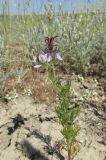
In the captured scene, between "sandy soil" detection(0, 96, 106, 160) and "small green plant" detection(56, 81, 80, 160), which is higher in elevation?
"small green plant" detection(56, 81, 80, 160)

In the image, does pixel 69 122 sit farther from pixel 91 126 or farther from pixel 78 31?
pixel 78 31

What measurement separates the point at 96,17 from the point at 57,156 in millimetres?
2763

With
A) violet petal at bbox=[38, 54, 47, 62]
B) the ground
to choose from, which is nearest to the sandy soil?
the ground

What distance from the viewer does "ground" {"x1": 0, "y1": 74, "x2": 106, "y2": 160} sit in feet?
9.71

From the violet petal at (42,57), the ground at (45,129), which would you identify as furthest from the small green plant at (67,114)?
the ground at (45,129)

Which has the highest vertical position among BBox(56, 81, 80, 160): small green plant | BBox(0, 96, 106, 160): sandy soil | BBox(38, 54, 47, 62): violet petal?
BBox(38, 54, 47, 62): violet petal

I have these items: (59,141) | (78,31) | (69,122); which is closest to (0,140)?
(59,141)

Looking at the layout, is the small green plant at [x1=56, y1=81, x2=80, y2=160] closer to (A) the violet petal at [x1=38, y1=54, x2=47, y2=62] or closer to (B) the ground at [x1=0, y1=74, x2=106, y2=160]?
(A) the violet petal at [x1=38, y1=54, x2=47, y2=62]

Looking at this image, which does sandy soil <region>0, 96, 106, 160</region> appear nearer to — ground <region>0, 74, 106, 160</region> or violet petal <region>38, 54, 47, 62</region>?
ground <region>0, 74, 106, 160</region>

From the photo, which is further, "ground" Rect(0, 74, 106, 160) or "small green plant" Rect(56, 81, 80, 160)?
"ground" Rect(0, 74, 106, 160)

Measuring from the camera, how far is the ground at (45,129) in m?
2.96

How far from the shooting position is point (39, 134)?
3.18 meters

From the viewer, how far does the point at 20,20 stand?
515 centimetres

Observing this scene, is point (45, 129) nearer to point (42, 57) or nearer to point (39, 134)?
point (39, 134)
